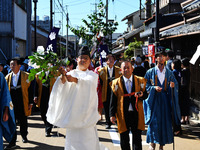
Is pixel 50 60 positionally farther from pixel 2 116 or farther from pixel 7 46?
pixel 7 46

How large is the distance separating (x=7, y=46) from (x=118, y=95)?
16.1m

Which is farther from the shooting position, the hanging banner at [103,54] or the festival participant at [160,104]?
the hanging banner at [103,54]

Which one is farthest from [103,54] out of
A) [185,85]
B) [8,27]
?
[8,27]

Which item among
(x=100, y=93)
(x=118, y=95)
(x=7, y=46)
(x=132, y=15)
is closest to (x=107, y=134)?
(x=100, y=93)

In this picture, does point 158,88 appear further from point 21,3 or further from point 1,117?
point 21,3

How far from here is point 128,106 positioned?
18.9 ft

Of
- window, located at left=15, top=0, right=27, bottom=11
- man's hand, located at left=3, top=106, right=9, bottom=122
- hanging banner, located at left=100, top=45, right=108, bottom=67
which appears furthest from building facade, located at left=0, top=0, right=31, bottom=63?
man's hand, located at left=3, top=106, right=9, bottom=122

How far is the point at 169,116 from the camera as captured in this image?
21.9ft

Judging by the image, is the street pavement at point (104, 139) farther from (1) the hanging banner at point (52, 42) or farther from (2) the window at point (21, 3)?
(2) the window at point (21, 3)

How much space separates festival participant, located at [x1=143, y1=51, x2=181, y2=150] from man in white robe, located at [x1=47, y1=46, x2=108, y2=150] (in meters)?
2.04

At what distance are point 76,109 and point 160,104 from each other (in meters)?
2.51

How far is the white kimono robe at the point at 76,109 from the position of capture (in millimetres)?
4832

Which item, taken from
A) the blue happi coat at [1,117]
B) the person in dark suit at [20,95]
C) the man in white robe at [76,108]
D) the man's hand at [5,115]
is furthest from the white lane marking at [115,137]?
the man's hand at [5,115]

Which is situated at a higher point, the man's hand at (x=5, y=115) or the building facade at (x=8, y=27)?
the building facade at (x=8, y=27)
